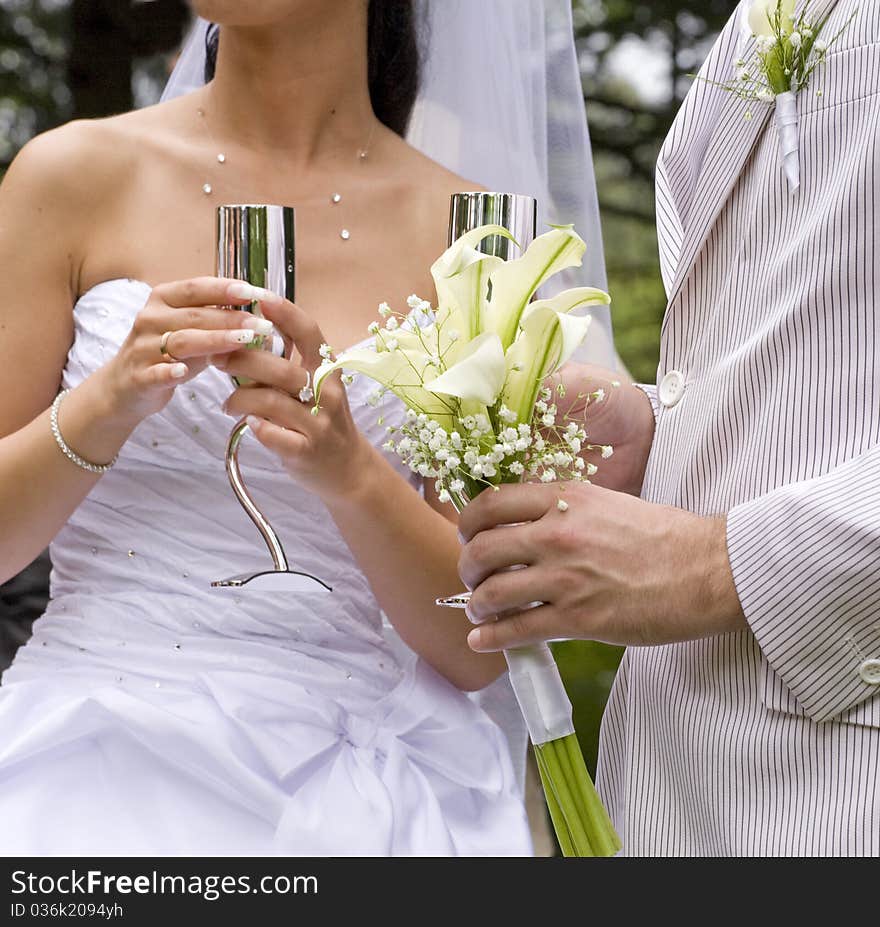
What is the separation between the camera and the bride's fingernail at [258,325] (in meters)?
1.87

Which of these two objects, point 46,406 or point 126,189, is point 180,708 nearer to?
point 46,406

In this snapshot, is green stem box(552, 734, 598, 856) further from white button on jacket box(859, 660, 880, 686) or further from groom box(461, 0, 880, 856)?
white button on jacket box(859, 660, 880, 686)

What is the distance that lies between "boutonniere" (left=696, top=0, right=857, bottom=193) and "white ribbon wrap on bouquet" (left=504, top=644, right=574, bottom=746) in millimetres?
746

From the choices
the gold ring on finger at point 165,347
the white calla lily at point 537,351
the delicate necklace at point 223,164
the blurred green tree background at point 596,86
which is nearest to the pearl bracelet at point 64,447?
the gold ring on finger at point 165,347

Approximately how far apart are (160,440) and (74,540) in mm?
266

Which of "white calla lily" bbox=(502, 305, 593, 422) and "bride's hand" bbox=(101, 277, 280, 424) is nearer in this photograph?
"white calla lily" bbox=(502, 305, 593, 422)

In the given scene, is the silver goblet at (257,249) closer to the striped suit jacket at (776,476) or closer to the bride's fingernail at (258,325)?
the bride's fingernail at (258,325)

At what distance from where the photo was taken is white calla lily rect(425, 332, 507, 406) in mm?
1536

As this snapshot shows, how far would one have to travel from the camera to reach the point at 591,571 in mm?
1660

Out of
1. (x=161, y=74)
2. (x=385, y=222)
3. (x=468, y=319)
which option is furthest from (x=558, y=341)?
(x=161, y=74)

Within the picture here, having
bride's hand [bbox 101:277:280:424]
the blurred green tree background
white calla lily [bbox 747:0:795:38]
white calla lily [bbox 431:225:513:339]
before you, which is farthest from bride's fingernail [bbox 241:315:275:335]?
the blurred green tree background

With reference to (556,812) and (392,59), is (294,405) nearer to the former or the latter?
(556,812)

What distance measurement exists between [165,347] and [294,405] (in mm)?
208

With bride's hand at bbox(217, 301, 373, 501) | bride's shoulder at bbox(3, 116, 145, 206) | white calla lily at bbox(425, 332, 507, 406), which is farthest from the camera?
bride's shoulder at bbox(3, 116, 145, 206)
